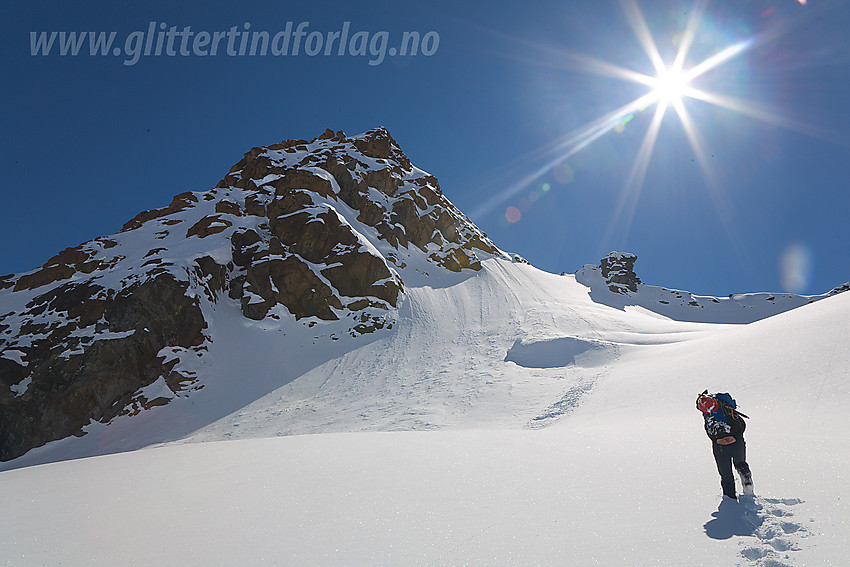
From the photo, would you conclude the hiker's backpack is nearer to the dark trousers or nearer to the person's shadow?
the dark trousers

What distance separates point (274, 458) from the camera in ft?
28.3

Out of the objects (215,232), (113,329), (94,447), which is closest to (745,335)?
(94,447)

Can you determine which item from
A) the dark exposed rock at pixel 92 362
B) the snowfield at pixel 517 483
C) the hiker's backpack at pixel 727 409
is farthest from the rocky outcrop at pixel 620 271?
the hiker's backpack at pixel 727 409

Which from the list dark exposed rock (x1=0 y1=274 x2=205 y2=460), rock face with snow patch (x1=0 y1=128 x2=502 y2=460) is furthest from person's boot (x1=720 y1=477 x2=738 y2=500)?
dark exposed rock (x1=0 y1=274 x2=205 y2=460)

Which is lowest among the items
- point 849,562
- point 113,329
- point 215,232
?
point 849,562

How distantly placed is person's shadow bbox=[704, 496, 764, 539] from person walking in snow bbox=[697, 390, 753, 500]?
0.21 meters

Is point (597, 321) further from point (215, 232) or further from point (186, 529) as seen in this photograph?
point (215, 232)

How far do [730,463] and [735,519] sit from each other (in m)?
0.94

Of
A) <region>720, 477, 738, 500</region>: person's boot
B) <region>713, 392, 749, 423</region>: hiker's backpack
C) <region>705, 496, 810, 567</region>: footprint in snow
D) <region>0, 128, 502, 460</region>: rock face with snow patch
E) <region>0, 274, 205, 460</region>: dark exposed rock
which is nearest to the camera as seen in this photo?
<region>705, 496, 810, 567</region>: footprint in snow

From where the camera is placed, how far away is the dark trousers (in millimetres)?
4656

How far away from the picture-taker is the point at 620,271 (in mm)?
75125

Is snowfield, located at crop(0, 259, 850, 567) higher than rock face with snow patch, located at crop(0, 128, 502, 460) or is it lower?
lower

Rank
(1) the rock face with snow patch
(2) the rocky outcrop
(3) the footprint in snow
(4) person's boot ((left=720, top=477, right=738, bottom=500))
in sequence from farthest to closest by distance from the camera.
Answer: (2) the rocky outcrop
(1) the rock face with snow patch
(4) person's boot ((left=720, top=477, right=738, bottom=500))
(3) the footprint in snow

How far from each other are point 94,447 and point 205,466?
2140 cm
